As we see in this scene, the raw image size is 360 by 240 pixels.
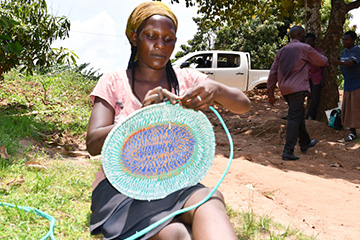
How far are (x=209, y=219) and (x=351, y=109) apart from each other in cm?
588

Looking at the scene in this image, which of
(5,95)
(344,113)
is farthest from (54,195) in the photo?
(344,113)

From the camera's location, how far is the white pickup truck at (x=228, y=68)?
11516mm

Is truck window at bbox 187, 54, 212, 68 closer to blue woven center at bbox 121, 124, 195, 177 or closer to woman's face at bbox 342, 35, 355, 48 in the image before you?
woman's face at bbox 342, 35, 355, 48

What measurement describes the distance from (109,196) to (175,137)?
456mm

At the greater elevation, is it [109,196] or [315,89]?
[109,196]

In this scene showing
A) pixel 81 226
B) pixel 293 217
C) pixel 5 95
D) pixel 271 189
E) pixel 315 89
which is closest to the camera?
pixel 81 226

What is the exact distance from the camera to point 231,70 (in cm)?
1174

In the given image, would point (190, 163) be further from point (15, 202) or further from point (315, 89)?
point (315, 89)

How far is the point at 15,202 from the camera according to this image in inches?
91.7

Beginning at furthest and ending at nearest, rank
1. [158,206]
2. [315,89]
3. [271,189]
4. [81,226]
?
1. [315,89]
2. [271,189]
3. [81,226]
4. [158,206]

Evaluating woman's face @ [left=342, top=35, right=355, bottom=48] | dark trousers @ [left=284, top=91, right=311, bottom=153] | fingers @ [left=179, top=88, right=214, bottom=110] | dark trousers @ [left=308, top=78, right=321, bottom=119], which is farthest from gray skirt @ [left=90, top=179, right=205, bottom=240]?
dark trousers @ [left=308, top=78, right=321, bottom=119]

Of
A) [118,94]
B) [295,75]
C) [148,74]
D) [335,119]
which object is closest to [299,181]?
[295,75]

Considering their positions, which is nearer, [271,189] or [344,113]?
[271,189]

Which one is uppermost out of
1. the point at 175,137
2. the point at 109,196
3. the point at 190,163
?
the point at 175,137
